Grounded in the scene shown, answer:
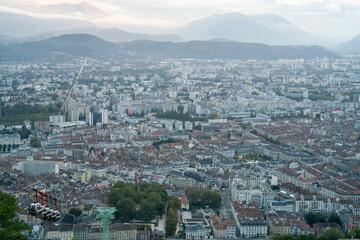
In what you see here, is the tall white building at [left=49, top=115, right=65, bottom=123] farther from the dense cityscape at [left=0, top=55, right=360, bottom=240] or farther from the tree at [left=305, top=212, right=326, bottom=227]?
the tree at [left=305, top=212, right=326, bottom=227]

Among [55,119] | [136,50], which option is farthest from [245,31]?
[55,119]

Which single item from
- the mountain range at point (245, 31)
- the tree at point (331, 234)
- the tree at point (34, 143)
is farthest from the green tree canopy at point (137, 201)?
the mountain range at point (245, 31)

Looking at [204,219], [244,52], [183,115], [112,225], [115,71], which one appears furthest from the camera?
[244,52]

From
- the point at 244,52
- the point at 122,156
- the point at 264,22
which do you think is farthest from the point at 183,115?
the point at 264,22

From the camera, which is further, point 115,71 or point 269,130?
point 115,71

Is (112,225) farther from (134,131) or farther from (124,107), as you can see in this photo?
(124,107)

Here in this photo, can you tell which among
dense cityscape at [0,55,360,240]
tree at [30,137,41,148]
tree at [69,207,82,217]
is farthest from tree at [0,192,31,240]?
tree at [30,137,41,148]
